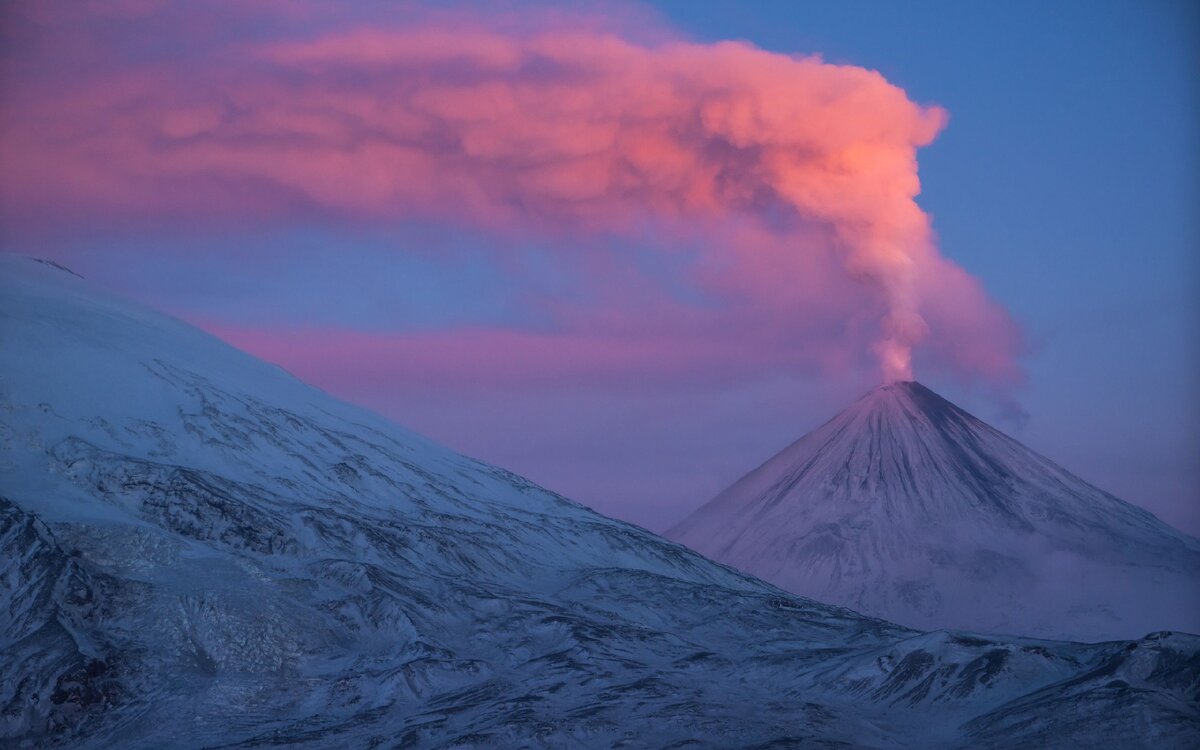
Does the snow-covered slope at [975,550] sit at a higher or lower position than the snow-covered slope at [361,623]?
higher

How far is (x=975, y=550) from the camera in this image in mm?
182500

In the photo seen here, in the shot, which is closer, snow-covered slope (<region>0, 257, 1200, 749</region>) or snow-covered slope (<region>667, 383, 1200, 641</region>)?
snow-covered slope (<region>0, 257, 1200, 749</region>)

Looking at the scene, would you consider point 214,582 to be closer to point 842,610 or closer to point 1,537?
point 1,537

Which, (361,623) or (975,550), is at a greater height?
(975,550)

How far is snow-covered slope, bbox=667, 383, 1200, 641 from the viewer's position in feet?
556

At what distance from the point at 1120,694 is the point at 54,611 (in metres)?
61.1

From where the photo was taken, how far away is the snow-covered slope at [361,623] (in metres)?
74.6

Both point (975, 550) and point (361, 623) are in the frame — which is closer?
point (361, 623)

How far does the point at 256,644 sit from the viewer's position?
8519 centimetres

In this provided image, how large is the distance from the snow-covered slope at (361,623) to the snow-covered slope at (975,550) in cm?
5439

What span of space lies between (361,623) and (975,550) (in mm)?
112571

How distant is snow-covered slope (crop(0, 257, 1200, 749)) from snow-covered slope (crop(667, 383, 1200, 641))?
178 ft

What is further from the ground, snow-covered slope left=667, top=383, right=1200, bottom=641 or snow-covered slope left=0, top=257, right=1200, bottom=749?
snow-covered slope left=667, top=383, right=1200, bottom=641

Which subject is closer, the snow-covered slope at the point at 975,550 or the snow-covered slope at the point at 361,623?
the snow-covered slope at the point at 361,623
